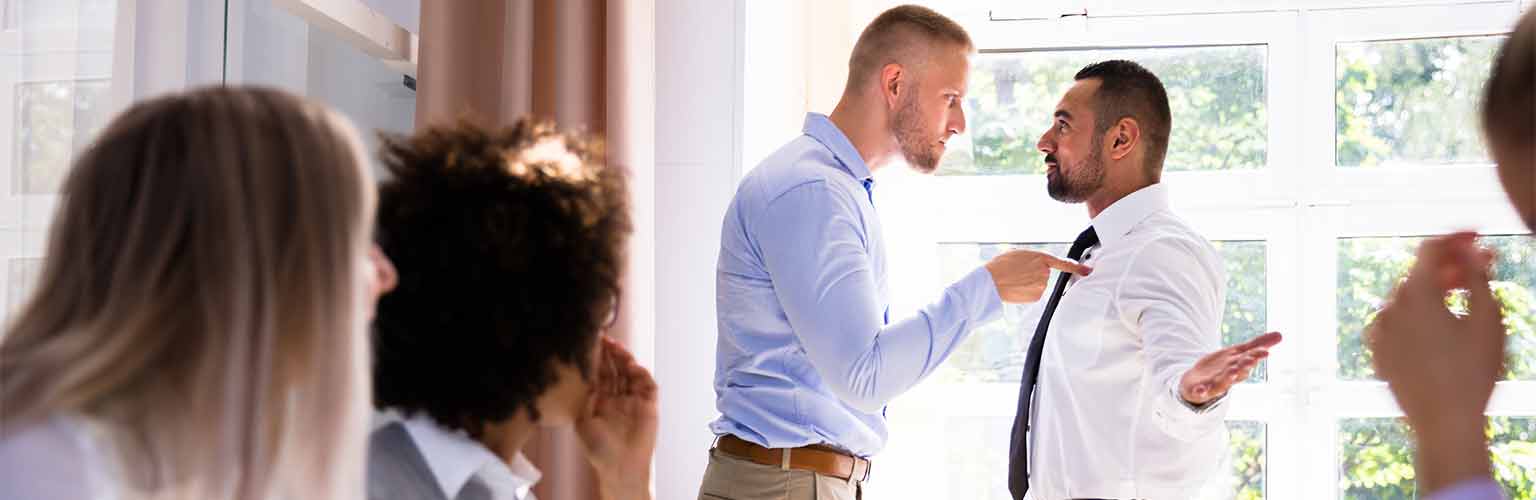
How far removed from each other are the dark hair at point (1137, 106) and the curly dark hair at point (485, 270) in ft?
5.16

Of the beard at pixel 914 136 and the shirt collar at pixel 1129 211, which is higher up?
the beard at pixel 914 136

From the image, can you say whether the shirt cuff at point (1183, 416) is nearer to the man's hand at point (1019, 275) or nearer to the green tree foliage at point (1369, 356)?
the man's hand at point (1019, 275)

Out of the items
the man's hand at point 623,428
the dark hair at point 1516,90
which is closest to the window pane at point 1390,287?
the man's hand at point 623,428

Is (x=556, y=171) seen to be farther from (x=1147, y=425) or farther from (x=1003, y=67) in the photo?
(x=1003, y=67)

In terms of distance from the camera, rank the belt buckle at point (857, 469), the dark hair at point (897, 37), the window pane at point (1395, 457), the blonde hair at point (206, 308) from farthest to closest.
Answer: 1. the window pane at point (1395, 457)
2. the dark hair at point (897, 37)
3. the belt buckle at point (857, 469)
4. the blonde hair at point (206, 308)

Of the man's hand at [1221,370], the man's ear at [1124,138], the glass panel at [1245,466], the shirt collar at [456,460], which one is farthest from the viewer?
the glass panel at [1245,466]

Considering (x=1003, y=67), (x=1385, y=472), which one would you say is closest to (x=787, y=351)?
(x=1003, y=67)

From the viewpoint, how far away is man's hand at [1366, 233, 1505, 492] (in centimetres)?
94

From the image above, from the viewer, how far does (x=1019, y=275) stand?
2.09 m

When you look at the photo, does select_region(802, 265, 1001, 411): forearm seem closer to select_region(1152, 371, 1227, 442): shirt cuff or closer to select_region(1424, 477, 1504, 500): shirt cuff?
select_region(1152, 371, 1227, 442): shirt cuff

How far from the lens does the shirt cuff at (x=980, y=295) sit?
2.06 m

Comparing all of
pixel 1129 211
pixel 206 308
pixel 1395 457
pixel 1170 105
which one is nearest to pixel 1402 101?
pixel 1170 105

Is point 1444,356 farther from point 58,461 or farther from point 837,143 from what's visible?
point 837,143

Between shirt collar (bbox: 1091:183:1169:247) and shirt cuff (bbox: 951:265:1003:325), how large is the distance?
1.44 ft
